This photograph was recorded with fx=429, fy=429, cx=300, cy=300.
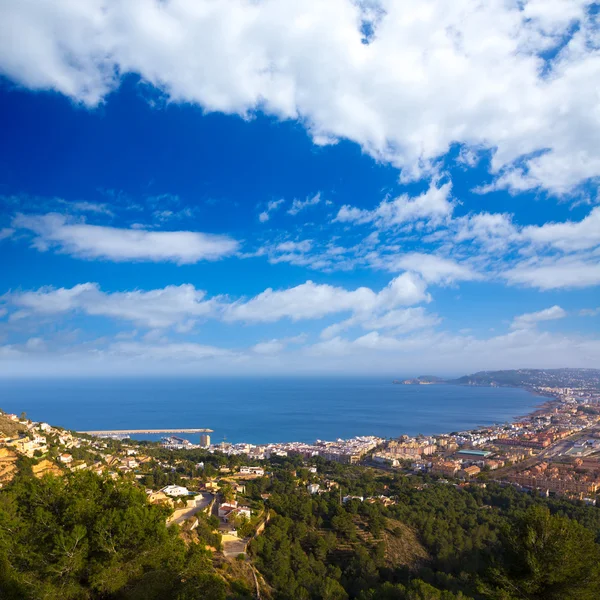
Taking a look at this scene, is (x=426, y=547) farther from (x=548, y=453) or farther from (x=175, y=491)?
(x=548, y=453)

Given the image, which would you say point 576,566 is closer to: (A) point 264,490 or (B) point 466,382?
(A) point 264,490

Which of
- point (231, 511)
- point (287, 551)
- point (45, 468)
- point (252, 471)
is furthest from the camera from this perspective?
point (252, 471)

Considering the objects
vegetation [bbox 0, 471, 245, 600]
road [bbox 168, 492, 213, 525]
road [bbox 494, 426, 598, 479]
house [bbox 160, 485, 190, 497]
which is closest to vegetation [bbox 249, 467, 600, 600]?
road [bbox 168, 492, 213, 525]

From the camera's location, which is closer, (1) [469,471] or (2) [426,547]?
(2) [426,547]

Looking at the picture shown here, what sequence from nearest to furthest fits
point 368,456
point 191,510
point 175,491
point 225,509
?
point 191,510 < point 225,509 < point 175,491 < point 368,456

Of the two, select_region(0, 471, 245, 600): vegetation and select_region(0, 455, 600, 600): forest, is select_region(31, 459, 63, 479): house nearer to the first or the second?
select_region(0, 455, 600, 600): forest

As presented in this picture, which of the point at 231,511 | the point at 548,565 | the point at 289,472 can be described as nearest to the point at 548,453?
the point at 289,472
